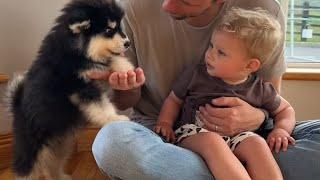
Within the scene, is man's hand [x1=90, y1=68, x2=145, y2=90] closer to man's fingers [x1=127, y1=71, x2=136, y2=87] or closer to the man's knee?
man's fingers [x1=127, y1=71, x2=136, y2=87]

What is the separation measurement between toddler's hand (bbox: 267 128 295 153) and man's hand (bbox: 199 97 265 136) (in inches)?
2.4

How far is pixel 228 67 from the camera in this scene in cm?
123

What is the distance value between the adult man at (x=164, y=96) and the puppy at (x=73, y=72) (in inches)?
2.6

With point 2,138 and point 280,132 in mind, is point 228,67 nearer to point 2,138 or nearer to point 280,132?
point 280,132

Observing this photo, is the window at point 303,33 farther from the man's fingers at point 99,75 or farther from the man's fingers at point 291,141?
the man's fingers at point 99,75

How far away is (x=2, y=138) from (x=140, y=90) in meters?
0.62

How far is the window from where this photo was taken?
78.3 inches

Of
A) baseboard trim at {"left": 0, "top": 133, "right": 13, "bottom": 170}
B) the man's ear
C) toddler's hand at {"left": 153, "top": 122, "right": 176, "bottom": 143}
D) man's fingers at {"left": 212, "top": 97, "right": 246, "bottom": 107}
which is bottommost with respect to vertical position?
baseboard trim at {"left": 0, "top": 133, "right": 13, "bottom": 170}

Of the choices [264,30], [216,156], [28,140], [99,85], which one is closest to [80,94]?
[99,85]

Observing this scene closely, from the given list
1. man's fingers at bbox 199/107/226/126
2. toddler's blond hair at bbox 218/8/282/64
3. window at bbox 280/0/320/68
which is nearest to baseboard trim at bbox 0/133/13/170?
man's fingers at bbox 199/107/226/126

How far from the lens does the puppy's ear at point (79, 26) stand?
115cm

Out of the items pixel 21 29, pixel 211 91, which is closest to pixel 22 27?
pixel 21 29

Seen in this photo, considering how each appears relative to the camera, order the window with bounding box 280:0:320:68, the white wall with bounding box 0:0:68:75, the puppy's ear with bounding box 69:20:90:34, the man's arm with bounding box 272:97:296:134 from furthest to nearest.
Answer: the window with bounding box 280:0:320:68 → the white wall with bounding box 0:0:68:75 → the man's arm with bounding box 272:97:296:134 → the puppy's ear with bounding box 69:20:90:34

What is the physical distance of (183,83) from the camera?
133cm
